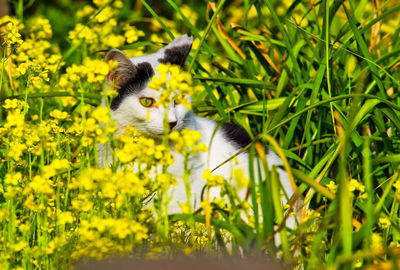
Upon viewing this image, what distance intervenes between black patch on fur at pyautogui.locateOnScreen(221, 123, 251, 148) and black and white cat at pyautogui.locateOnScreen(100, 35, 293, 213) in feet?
0.11

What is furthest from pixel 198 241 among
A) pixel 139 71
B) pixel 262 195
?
pixel 139 71

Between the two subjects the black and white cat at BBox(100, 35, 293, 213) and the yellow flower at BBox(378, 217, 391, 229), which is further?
the black and white cat at BBox(100, 35, 293, 213)

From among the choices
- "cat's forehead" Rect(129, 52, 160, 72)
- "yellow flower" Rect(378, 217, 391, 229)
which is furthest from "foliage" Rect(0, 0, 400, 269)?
"cat's forehead" Rect(129, 52, 160, 72)

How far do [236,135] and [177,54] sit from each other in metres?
0.56

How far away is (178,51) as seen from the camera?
279 centimetres

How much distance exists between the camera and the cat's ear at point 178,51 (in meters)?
2.79

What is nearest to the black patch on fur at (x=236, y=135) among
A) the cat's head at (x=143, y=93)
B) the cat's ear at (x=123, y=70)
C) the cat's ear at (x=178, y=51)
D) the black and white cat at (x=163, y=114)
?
the black and white cat at (x=163, y=114)

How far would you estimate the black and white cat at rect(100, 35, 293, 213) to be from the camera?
2654 mm

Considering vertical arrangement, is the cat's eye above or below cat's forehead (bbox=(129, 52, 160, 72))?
below

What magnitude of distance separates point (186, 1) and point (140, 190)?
6.71m

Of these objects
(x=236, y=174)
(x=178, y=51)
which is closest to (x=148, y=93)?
(x=178, y=51)

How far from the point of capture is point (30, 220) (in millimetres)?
2336

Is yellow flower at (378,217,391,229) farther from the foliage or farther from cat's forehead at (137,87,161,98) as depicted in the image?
cat's forehead at (137,87,161,98)

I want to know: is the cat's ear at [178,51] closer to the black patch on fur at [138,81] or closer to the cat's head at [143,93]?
the cat's head at [143,93]
